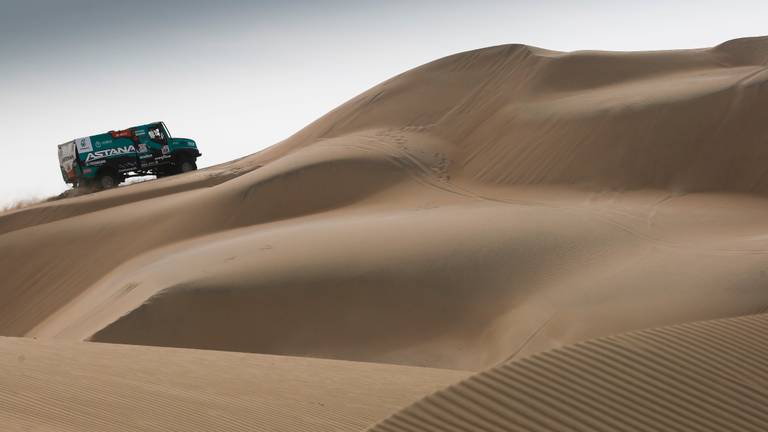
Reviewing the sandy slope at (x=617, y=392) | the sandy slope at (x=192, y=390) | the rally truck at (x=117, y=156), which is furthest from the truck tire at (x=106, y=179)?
the sandy slope at (x=617, y=392)

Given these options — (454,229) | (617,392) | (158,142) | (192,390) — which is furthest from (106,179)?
(617,392)

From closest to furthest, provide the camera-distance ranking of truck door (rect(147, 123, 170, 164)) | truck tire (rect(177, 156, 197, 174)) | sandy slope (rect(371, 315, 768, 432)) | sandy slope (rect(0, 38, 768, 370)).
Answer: sandy slope (rect(371, 315, 768, 432)) → sandy slope (rect(0, 38, 768, 370)) → truck door (rect(147, 123, 170, 164)) → truck tire (rect(177, 156, 197, 174))

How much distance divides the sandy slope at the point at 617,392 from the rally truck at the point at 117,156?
2454 centimetres

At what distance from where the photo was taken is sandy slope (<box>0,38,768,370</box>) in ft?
41.7

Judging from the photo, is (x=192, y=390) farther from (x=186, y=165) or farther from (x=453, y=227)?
(x=186, y=165)

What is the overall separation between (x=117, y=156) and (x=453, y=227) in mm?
16464

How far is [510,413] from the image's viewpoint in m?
5.48

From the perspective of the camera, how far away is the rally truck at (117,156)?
28938 mm

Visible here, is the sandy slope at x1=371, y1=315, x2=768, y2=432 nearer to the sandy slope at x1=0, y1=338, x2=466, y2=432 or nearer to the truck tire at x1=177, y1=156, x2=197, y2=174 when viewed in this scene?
the sandy slope at x1=0, y1=338, x2=466, y2=432

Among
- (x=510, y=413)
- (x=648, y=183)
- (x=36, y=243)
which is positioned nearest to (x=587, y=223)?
(x=648, y=183)

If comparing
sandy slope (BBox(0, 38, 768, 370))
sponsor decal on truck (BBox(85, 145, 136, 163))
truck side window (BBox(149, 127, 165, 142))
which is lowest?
sandy slope (BBox(0, 38, 768, 370))

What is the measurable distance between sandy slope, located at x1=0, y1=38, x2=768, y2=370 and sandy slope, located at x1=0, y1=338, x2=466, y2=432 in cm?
340

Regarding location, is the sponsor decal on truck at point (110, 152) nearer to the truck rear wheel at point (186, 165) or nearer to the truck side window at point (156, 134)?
the truck side window at point (156, 134)

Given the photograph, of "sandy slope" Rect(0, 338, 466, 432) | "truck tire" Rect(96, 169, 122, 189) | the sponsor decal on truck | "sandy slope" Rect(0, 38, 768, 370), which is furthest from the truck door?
"sandy slope" Rect(0, 338, 466, 432)
